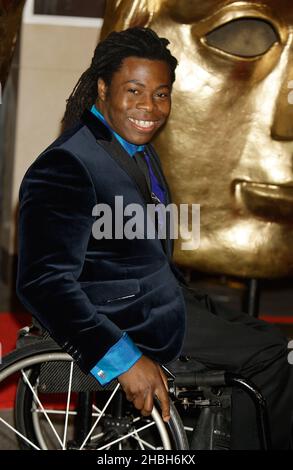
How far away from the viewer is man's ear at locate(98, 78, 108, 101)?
220cm

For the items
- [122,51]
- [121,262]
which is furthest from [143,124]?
[121,262]

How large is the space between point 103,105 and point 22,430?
885mm

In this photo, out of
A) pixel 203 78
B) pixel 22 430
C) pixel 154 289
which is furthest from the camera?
pixel 203 78

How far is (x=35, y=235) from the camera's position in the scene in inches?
77.6

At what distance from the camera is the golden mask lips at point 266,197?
288cm

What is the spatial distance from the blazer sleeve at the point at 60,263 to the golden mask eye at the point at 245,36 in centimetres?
110

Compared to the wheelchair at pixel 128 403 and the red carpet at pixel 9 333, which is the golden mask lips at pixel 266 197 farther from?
the red carpet at pixel 9 333

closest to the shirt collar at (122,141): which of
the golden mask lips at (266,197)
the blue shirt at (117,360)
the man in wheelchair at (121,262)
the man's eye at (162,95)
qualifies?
the man in wheelchair at (121,262)

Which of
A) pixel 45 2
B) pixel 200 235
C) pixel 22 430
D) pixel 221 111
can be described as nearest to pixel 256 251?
pixel 200 235

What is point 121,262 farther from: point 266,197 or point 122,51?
point 266,197

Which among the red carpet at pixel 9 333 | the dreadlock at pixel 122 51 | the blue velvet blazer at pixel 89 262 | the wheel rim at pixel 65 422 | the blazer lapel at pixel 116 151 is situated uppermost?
the dreadlock at pixel 122 51

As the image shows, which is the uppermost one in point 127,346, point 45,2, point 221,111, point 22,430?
point 45,2

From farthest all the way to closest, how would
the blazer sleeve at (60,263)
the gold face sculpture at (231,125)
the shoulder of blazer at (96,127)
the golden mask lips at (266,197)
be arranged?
the golden mask lips at (266,197)
the gold face sculpture at (231,125)
the shoulder of blazer at (96,127)
the blazer sleeve at (60,263)
